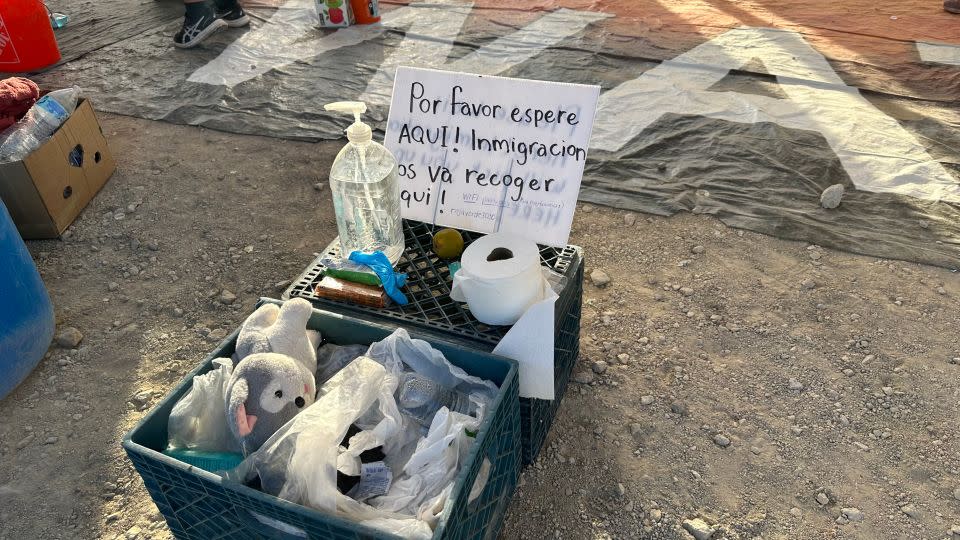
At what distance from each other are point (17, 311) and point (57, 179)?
73 centimetres

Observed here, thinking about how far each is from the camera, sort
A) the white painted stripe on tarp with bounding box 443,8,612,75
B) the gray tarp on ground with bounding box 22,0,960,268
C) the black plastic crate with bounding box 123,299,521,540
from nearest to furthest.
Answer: the black plastic crate with bounding box 123,299,521,540, the gray tarp on ground with bounding box 22,0,960,268, the white painted stripe on tarp with bounding box 443,8,612,75

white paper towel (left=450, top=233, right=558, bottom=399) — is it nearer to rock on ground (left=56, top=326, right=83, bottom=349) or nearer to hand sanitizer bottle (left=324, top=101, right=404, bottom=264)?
hand sanitizer bottle (left=324, top=101, right=404, bottom=264)

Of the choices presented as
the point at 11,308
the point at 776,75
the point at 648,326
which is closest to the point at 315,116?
the point at 11,308

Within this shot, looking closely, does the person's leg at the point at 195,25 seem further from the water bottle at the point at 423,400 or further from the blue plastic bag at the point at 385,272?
the water bottle at the point at 423,400

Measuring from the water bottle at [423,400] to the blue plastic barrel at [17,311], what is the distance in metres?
1.12

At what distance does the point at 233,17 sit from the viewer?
3650mm

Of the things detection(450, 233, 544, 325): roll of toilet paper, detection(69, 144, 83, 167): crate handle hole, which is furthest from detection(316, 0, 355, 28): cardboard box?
detection(450, 233, 544, 325): roll of toilet paper

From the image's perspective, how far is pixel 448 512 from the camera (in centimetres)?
97

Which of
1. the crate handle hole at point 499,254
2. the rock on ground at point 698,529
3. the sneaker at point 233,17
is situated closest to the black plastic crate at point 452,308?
the crate handle hole at point 499,254

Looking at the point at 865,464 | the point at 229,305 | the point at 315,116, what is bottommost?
the point at 865,464

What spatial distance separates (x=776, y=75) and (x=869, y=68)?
1.28ft

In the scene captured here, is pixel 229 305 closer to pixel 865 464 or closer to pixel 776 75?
pixel 865 464

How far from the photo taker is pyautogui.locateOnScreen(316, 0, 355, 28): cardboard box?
→ 3.50m

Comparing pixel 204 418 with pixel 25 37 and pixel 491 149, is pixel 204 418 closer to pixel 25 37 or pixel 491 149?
pixel 491 149
